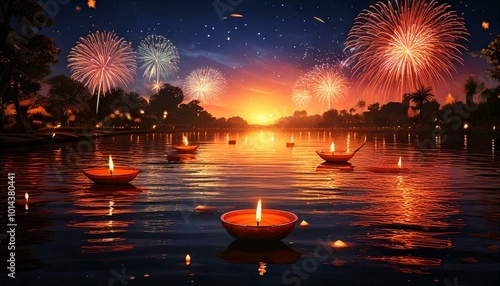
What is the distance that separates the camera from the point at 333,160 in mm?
27594

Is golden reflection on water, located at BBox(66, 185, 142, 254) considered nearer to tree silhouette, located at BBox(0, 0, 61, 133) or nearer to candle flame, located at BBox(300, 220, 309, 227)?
candle flame, located at BBox(300, 220, 309, 227)

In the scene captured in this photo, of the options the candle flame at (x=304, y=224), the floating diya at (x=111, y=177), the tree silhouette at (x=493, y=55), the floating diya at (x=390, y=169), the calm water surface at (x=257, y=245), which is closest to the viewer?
the calm water surface at (x=257, y=245)

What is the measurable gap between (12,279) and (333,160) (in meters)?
22.0

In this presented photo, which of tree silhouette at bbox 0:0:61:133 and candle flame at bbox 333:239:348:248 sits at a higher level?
tree silhouette at bbox 0:0:61:133

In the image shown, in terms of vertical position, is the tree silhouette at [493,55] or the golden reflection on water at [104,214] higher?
the tree silhouette at [493,55]

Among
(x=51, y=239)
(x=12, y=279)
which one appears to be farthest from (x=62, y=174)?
(x=12, y=279)

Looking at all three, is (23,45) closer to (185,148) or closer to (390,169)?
(185,148)

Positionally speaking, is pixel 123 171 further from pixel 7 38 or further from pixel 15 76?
pixel 15 76

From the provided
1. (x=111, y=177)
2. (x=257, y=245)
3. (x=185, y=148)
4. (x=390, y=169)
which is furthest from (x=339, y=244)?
(x=185, y=148)

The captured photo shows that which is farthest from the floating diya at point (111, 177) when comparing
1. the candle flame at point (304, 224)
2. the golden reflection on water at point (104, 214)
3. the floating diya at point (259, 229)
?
the floating diya at point (259, 229)

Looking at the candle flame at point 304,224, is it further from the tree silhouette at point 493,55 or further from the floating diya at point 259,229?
the tree silhouette at point 493,55

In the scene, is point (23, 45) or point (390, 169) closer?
point (390, 169)

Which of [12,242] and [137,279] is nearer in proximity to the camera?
[137,279]

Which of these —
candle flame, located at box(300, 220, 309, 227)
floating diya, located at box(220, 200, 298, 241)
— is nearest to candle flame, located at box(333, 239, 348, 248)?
floating diya, located at box(220, 200, 298, 241)
